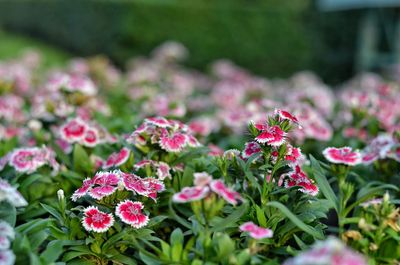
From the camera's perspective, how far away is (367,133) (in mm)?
3277

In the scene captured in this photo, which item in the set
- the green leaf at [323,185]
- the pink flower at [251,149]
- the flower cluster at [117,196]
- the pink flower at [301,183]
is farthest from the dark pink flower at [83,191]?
the green leaf at [323,185]

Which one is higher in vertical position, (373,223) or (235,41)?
(373,223)

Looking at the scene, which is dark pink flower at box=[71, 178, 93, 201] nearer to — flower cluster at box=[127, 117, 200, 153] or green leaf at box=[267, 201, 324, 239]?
flower cluster at box=[127, 117, 200, 153]

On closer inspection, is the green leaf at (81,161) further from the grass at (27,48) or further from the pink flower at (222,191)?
the grass at (27,48)

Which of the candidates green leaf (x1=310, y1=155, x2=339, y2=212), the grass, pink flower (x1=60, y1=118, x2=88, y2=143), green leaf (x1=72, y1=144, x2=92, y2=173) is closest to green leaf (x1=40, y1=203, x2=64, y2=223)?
green leaf (x1=72, y1=144, x2=92, y2=173)

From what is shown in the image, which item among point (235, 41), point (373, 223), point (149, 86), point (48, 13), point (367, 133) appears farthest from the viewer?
point (48, 13)

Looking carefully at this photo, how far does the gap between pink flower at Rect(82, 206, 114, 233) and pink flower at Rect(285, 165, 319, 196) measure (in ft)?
1.95

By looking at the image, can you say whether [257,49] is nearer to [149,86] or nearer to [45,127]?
[149,86]

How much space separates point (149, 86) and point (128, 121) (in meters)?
1.28

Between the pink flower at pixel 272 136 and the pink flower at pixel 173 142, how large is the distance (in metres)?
0.36

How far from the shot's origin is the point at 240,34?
9906 mm

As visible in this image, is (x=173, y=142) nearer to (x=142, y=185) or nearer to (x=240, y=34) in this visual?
(x=142, y=185)

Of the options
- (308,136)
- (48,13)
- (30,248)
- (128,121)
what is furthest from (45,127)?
(48,13)

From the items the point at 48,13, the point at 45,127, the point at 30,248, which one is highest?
the point at 30,248
